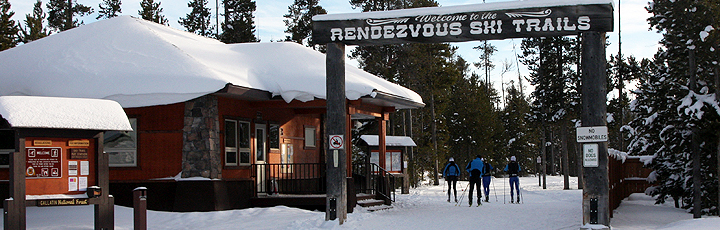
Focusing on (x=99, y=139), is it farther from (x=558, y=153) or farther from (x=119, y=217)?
(x=558, y=153)

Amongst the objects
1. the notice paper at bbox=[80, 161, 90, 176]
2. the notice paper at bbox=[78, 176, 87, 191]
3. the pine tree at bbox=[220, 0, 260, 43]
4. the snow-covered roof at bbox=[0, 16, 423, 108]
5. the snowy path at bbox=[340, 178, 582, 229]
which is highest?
the pine tree at bbox=[220, 0, 260, 43]

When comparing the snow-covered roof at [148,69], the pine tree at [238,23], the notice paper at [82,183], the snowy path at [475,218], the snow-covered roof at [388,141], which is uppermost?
the pine tree at [238,23]

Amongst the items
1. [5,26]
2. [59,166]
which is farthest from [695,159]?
[5,26]

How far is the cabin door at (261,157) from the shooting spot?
58.4 ft

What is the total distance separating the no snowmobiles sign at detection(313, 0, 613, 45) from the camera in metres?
11.6

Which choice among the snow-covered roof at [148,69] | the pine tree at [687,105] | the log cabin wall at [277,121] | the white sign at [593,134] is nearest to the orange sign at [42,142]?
the snow-covered roof at [148,69]

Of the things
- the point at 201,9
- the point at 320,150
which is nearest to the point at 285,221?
the point at 320,150

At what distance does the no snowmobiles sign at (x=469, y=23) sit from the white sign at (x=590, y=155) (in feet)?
6.70

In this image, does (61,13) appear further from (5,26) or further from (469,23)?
(469,23)

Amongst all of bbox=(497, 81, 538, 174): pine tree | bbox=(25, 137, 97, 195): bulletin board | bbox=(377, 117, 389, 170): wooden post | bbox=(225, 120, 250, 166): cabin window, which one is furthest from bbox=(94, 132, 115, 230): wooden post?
bbox=(497, 81, 538, 174): pine tree

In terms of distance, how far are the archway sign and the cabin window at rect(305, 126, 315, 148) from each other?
7.30m

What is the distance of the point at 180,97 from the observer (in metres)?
14.6

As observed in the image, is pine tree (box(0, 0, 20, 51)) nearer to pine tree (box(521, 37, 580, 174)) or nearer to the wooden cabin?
the wooden cabin

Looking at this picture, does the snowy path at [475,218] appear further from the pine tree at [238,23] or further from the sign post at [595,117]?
the pine tree at [238,23]
